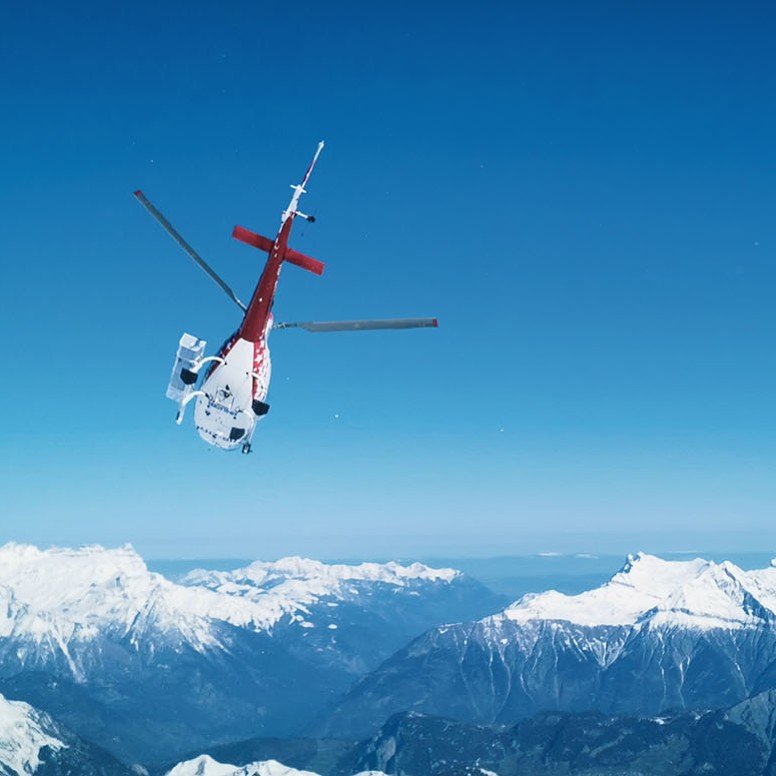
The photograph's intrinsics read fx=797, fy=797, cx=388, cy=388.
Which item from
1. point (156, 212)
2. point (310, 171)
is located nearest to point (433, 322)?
point (310, 171)

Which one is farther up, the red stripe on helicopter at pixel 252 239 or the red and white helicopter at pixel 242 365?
the red stripe on helicopter at pixel 252 239

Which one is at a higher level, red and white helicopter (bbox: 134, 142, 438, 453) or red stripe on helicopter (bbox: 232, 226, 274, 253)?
red stripe on helicopter (bbox: 232, 226, 274, 253)

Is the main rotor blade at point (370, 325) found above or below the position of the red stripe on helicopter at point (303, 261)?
below

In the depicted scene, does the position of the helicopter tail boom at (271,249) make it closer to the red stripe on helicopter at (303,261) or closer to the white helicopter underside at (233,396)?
the red stripe on helicopter at (303,261)

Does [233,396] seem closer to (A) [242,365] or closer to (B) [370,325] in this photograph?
(A) [242,365]

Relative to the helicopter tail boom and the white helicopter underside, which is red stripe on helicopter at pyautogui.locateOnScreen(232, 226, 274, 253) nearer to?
the helicopter tail boom

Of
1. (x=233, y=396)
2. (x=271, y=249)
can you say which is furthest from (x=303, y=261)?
(x=233, y=396)

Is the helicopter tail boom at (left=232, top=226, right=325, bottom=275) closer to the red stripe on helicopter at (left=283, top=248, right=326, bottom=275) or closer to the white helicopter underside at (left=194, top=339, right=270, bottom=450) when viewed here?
the red stripe on helicopter at (left=283, top=248, right=326, bottom=275)

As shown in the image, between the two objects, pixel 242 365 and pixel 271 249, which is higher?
pixel 271 249
